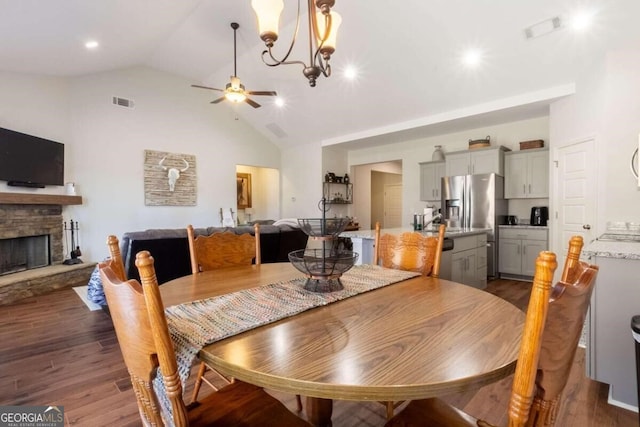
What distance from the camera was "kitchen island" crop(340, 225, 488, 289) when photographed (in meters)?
3.28

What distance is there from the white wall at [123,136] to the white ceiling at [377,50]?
34 cm

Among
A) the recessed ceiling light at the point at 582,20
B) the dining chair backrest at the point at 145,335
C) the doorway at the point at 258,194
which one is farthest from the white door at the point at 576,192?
the doorway at the point at 258,194

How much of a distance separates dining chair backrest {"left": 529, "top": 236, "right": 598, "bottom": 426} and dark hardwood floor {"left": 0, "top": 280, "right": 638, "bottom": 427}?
1118mm

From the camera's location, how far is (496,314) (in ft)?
3.44

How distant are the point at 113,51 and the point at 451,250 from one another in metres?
5.39

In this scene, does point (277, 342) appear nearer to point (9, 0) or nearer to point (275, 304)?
point (275, 304)

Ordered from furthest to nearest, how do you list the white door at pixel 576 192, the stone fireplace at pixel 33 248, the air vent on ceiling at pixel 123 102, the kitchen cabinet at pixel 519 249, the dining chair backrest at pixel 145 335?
1. the air vent on ceiling at pixel 123 102
2. the kitchen cabinet at pixel 519 249
3. the stone fireplace at pixel 33 248
4. the white door at pixel 576 192
5. the dining chair backrest at pixel 145 335

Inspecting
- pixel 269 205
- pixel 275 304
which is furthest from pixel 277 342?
pixel 269 205

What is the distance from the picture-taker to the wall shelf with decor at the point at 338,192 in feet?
24.1

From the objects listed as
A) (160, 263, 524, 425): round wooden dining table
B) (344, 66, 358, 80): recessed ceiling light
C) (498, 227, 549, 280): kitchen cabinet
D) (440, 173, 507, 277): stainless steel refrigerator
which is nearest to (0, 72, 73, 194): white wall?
(344, 66, 358, 80): recessed ceiling light

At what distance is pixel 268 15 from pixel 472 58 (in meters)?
3.19

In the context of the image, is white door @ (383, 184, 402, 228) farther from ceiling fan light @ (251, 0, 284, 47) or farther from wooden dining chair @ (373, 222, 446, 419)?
ceiling fan light @ (251, 0, 284, 47)

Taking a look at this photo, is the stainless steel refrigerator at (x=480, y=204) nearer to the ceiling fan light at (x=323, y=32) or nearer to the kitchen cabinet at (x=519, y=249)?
the kitchen cabinet at (x=519, y=249)

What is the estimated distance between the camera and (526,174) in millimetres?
4988
